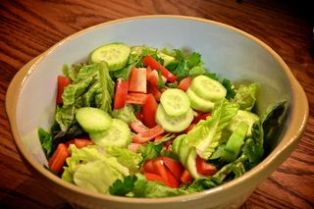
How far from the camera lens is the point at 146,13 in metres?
1.47

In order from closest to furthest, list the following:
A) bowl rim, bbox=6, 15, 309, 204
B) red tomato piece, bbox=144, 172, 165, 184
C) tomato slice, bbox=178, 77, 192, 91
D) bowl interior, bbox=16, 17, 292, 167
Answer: bowl rim, bbox=6, 15, 309, 204, red tomato piece, bbox=144, 172, 165, 184, bowl interior, bbox=16, 17, 292, 167, tomato slice, bbox=178, 77, 192, 91

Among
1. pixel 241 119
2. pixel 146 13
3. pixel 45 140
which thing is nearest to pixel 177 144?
pixel 241 119

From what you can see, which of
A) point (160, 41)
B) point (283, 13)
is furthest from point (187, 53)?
point (283, 13)

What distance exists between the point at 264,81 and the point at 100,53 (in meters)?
0.36

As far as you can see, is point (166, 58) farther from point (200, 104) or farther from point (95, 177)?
point (95, 177)

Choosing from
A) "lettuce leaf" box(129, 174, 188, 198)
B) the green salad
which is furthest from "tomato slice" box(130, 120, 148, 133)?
"lettuce leaf" box(129, 174, 188, 198)

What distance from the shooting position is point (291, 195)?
909mm

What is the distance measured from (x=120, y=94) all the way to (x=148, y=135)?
0.11 metres

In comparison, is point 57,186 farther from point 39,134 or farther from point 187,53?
point 187,53

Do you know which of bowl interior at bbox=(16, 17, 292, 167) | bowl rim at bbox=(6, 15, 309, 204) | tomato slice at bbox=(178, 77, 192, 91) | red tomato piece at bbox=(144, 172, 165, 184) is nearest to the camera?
bowl rim at bbox=(6, 15, 309, 204)

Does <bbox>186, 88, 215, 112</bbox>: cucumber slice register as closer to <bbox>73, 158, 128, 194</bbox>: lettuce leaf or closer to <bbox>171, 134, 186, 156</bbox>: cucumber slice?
<bbox>171, 134, 186, 156</bbox>: cucumber slice

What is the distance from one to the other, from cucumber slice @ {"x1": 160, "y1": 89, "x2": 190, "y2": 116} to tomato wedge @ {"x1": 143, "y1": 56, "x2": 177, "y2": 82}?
80 mm

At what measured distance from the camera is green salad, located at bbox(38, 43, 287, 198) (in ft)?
2.42

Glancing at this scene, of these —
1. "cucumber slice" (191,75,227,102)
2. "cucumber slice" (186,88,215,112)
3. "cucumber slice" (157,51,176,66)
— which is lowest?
"cucumber slice" (186,88,215,112)
